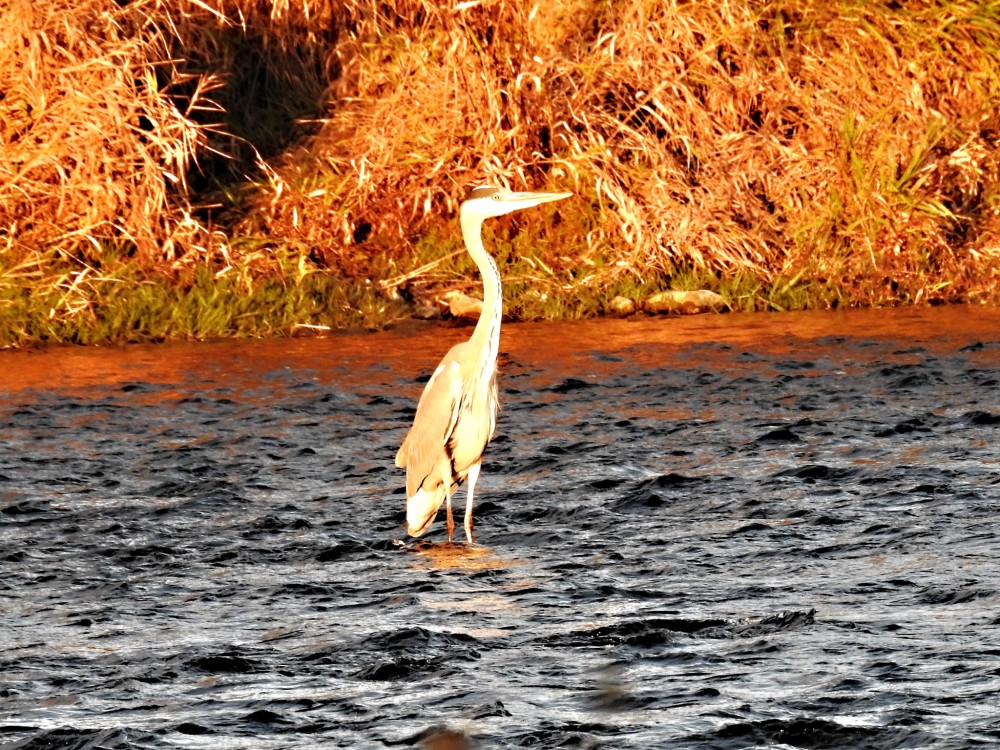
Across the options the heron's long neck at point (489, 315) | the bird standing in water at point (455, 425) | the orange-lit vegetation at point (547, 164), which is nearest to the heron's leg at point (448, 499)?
the bird standing in water at point (455, 425)

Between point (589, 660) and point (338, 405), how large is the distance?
205 inches

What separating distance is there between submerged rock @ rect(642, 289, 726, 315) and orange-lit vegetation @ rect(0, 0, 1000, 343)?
0.50 ft

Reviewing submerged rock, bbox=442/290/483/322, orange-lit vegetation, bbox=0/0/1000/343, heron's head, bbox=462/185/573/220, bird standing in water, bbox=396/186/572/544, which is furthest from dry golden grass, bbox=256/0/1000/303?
bird standing in water, bbox=396/186/572/544

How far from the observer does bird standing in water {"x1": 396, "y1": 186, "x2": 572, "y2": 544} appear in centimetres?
728

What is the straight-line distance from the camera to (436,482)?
7273 mm

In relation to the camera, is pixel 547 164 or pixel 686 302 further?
pixel 547 164

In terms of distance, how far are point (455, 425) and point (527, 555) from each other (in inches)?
29.0

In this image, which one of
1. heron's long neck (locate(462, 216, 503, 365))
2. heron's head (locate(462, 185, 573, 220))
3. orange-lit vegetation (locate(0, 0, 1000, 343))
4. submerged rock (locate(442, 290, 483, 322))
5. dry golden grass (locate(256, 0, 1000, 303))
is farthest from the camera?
dry golden grass (locate(256, 0, 1000, 303))

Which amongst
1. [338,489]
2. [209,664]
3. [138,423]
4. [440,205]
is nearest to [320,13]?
[440,205]

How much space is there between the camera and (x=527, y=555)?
6.90 m

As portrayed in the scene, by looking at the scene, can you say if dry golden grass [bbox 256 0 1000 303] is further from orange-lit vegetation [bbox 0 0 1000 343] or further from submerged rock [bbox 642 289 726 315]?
submerged rock [bbox 642 289 726 315]

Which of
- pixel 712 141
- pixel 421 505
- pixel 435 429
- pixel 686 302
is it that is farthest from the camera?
pixel 712 141

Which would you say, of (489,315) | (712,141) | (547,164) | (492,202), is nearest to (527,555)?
(489,315)

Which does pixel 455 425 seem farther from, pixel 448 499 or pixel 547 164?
pixel 547 164
